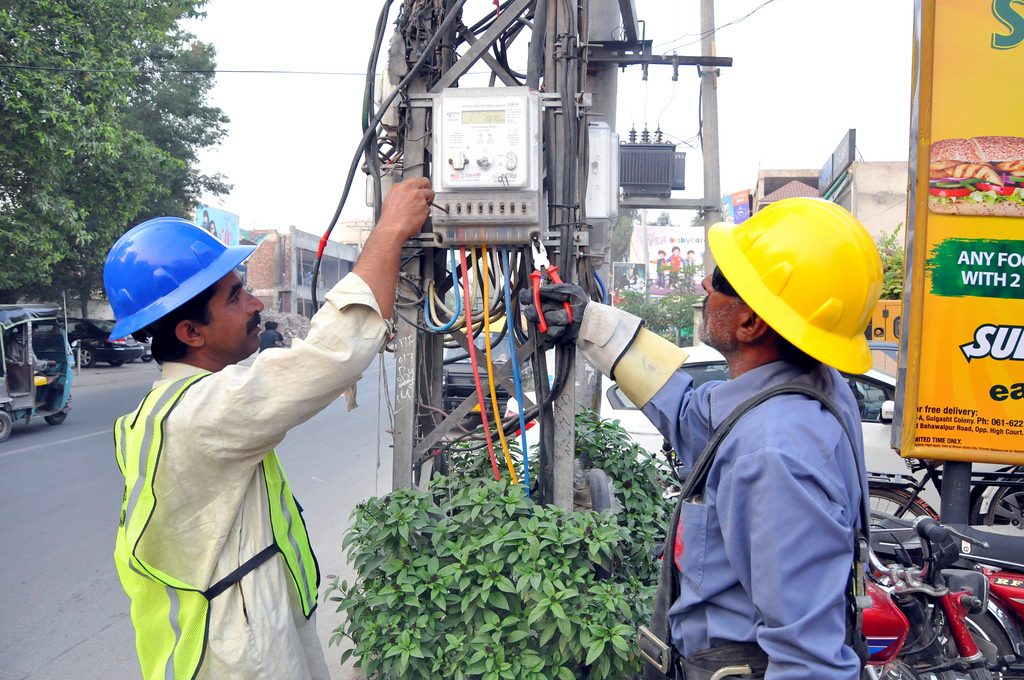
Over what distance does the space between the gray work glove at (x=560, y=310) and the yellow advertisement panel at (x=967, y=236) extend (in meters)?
2.93

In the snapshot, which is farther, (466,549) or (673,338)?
(673,338)

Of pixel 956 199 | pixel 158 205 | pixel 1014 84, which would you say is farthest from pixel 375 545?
pixel 158 205

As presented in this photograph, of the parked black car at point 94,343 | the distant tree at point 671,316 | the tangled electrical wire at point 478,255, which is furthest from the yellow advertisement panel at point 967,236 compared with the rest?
the parked black car at point 94,343

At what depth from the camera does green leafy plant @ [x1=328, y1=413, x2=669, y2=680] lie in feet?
7.82

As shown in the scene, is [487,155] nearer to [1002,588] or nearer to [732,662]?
[732,662]

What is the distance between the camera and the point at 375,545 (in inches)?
103

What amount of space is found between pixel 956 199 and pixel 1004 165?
0.31m

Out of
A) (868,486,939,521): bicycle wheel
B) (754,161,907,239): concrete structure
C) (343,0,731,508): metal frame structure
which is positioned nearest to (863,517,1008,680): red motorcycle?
(343,0,731,508): metal frame structure

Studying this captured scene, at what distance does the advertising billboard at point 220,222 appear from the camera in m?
35.4

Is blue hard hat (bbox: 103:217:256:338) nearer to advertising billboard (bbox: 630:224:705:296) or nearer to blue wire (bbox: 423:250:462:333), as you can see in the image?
blue wire (bbox: 423:250:462:333)

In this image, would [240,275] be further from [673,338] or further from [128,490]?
[673,338]

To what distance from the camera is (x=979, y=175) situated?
4.42 metres

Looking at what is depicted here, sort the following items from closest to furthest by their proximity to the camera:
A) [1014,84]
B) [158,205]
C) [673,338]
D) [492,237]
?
[492,237], [1014,84], [158,205], [673,338]

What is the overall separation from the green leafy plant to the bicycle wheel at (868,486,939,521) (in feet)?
12.7
